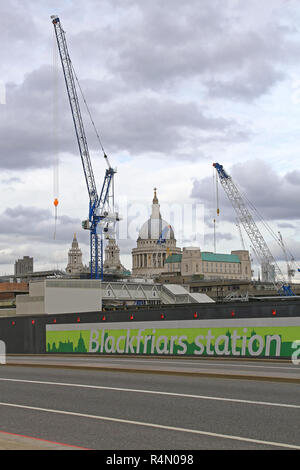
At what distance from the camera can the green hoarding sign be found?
2430 cm

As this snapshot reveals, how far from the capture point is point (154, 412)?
12211 millimetres

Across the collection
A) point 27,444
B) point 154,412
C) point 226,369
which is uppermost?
point 27,444

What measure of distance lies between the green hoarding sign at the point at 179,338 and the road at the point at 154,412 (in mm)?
6843

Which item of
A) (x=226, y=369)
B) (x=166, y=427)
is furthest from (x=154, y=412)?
(x=226, y=369)

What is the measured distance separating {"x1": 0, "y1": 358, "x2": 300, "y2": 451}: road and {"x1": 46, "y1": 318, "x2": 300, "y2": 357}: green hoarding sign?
6843mm

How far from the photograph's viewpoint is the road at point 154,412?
9625mm

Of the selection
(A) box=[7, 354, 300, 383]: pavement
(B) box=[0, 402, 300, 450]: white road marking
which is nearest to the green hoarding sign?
(A) box=[7, 354, 300, 383]: pavement

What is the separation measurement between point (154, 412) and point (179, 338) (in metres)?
15.7

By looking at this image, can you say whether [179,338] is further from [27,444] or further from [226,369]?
[27,444]

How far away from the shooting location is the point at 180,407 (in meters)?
12.8

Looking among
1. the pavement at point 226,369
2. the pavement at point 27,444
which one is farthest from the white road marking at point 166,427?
the pavement at point 226,369

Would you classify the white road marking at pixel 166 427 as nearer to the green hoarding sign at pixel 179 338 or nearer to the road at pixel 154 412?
the road at pixel 154 412

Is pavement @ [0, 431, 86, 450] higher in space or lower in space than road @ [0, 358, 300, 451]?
higher

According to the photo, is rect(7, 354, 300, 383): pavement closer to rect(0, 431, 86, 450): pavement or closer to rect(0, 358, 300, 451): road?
rect(0, 358, 300, 451): road
